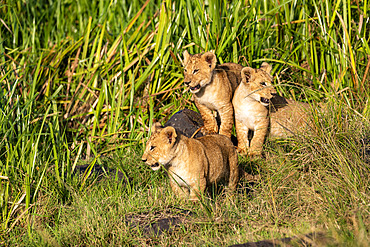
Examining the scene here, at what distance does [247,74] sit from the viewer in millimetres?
5656

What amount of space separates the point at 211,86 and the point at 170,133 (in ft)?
4.91

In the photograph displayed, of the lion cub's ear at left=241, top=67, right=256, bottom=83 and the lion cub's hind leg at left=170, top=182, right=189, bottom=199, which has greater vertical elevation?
the lion cub's ear at left=241, top=67, right=256, bottom=83

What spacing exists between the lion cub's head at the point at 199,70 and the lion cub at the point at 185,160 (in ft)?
3.02

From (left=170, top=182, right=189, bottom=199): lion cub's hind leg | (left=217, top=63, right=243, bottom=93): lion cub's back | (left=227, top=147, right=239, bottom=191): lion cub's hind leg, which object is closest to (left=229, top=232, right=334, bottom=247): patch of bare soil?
(left=170, top=182, right=189, bottom=199): lion cub's hind leg

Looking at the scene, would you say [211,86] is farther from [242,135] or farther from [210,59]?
[242,135]

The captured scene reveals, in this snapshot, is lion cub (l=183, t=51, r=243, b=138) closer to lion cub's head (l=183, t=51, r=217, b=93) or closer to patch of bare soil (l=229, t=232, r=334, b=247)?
lion cub's head (l=183, t=51, r=217, b=93)

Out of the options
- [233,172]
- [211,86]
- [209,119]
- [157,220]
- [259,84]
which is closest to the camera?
[157,220]

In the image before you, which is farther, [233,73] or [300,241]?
[233,73]

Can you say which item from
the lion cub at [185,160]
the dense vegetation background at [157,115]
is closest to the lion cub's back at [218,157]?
the lion cub at [185,160]

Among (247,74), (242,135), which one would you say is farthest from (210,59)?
(242,135)

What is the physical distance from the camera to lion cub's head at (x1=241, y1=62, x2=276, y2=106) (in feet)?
18.1

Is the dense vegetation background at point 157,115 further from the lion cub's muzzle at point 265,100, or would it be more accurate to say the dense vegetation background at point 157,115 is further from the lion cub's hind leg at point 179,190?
the lion cub's muzzle at point 265,100

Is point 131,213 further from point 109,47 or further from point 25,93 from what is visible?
point 109,47

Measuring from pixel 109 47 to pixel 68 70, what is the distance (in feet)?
2.67
